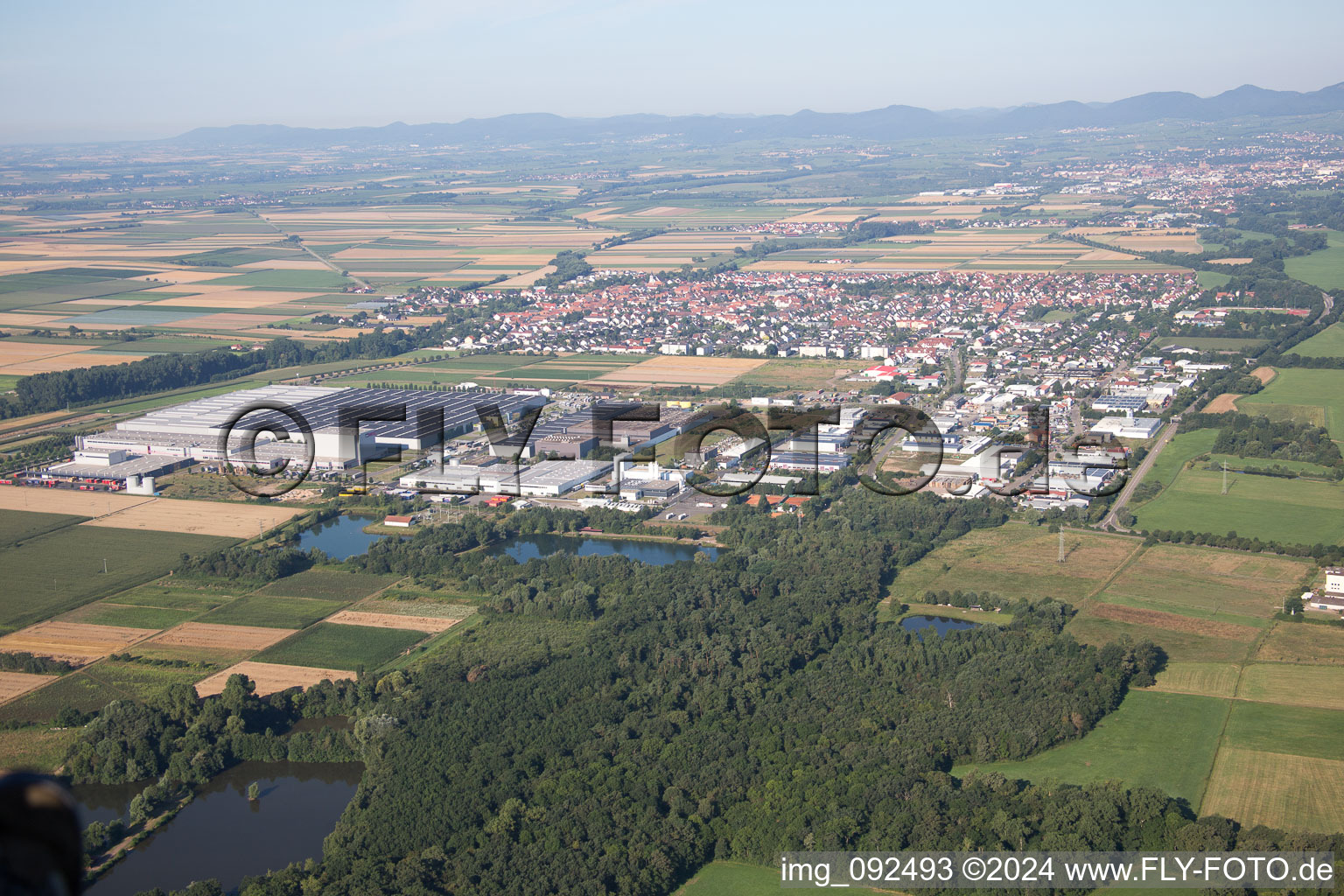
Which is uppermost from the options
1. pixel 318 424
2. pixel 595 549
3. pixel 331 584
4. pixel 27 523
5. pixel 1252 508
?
Result: pixel 318 424

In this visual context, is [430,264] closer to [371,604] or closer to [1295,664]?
[371,604]

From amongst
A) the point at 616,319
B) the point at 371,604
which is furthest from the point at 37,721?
the point at 616,319

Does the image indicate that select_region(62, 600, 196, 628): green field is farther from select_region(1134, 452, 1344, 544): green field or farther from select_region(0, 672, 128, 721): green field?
select_region(1134, 452, 1344, 544): green field

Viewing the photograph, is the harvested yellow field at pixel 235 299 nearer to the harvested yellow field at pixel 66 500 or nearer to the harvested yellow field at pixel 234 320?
the harvested yellow field at pixel 234 320

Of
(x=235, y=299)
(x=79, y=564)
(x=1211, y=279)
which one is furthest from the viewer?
(x=235, y=299)

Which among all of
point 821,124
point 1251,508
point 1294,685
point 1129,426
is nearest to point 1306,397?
point 1129,426

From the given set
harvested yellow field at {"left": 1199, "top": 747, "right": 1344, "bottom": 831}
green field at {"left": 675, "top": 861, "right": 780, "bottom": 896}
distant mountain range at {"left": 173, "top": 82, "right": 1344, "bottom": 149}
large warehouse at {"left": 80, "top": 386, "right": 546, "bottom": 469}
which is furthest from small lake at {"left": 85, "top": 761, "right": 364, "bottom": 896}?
distant mountain range at {"left": 173, "top": 82, "right": 1344, "bottom": 149}

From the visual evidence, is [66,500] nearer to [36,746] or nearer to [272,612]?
[272,612]

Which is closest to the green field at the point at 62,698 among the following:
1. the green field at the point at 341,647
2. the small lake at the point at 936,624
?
the green field at the point at 341,647
